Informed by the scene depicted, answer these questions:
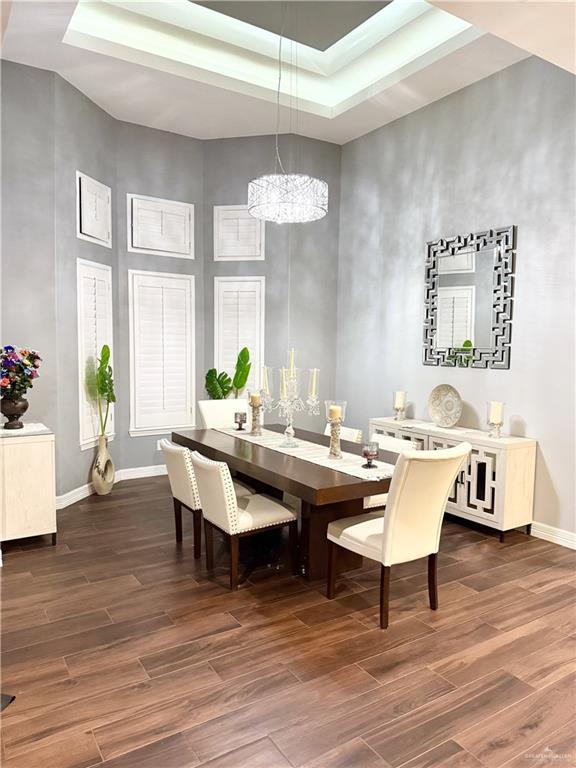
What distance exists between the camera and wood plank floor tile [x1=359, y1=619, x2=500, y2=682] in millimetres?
2408

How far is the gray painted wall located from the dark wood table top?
1381 millimetres

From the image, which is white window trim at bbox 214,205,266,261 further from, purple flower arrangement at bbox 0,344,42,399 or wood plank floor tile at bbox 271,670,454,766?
wood plank floor tile at bbox 271,670,454,766

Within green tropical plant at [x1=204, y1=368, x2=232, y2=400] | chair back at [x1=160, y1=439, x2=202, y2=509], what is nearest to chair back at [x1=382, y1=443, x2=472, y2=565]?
chair back at [x1=160, y1=439, x2=202, y2=509]

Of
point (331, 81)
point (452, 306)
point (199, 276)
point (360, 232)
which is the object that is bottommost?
point (452, 306)

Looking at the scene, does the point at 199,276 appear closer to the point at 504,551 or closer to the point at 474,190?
the point at 474,190

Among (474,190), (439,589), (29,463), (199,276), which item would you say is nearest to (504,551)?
(439,589)

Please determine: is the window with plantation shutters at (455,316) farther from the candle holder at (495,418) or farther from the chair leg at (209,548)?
the chair leg at (209,548)

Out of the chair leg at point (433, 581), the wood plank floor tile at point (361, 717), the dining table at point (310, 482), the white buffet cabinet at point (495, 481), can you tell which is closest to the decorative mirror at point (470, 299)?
the white buffet cabinet at point (495, 481)

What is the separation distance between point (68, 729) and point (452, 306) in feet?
13.3

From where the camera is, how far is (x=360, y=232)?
5.91m

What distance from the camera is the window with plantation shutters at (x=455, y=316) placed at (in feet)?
15.1

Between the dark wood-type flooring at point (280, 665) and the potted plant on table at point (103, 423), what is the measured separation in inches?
53.2

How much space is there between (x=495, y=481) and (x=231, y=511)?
6.80ft

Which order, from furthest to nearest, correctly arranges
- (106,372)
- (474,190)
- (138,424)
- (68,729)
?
(138,424) → (106,372) → (474,190) → (68,729)
